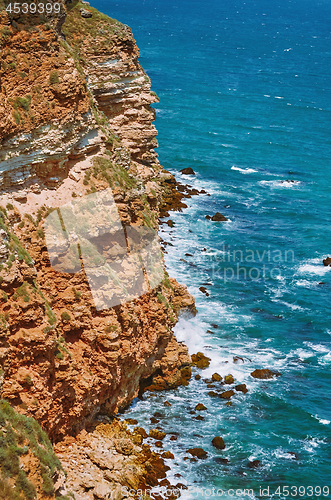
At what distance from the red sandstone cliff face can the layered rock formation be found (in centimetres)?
6

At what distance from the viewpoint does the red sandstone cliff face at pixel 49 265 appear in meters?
28.5

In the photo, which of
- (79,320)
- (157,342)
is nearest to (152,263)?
(157,342)

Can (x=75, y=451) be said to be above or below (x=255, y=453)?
above

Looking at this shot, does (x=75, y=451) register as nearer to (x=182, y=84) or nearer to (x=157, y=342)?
(x=157, y=342)

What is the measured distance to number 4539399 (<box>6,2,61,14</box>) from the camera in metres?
31.1

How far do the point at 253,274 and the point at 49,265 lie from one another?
38.6m

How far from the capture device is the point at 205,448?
1607 inches

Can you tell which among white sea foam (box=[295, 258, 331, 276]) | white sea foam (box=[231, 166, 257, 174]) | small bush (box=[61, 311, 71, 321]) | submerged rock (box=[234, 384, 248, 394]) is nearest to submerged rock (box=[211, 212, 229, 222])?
white sea foam (box=[295, 258, 331, 276])

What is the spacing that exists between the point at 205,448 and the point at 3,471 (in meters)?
21.9

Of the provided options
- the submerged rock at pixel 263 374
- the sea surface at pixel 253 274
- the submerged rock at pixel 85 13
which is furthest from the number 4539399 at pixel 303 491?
the submerged rock at pixel 85 13

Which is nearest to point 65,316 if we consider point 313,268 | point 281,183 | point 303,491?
point 303,491

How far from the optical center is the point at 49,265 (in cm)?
3341

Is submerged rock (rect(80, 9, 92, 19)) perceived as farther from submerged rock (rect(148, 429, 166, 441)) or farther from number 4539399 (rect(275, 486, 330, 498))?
number 4539399 (rect(275, 486, 330, 498))

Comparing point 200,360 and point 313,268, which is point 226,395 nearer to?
point 200,360
